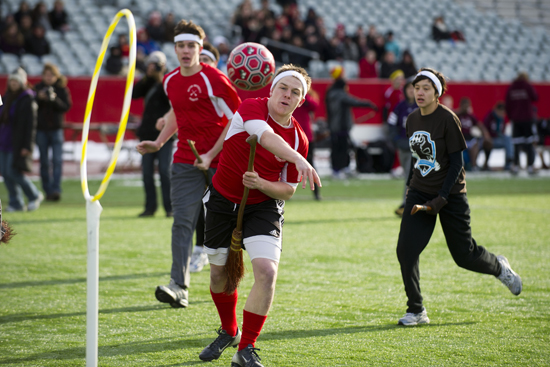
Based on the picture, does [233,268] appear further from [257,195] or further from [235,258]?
[257,195]

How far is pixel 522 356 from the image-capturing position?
14.1ft

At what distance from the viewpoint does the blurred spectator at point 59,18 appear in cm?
2083

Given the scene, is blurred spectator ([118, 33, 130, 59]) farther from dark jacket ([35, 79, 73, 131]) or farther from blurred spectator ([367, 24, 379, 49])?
blurred spectator ([367, 24, 379, 49])

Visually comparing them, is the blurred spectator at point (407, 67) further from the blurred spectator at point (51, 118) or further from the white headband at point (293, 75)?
the white headband at point (293, 75)

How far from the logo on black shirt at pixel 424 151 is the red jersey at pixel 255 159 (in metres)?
1.38

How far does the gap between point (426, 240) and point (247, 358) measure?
1870mm

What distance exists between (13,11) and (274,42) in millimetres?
8007

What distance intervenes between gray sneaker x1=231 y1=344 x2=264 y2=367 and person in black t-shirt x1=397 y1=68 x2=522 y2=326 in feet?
4.87

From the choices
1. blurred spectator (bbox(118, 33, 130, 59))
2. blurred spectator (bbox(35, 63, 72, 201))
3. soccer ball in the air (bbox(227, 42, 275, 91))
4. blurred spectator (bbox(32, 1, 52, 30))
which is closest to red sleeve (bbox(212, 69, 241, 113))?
soccer ball in the air (bbox(227, 42, 275, 91))

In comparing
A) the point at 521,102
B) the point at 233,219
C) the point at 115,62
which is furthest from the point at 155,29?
the point at 233,219

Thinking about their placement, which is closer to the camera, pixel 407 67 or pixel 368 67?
pixel 407 67

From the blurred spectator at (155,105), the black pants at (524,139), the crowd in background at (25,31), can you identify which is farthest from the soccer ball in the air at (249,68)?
the black pants at (524,139)

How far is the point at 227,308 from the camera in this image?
4449 millimetres

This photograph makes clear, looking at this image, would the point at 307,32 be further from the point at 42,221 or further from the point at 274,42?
the point at 42,221
